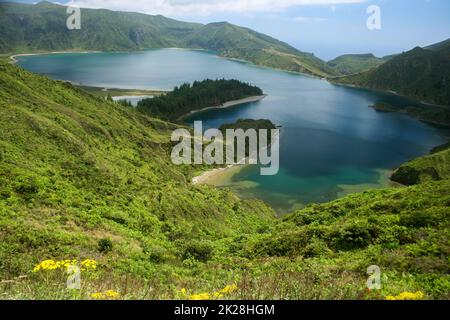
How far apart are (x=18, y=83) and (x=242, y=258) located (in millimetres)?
54344

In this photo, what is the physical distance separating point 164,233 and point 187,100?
436 ft

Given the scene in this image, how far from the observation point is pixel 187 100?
16500cm

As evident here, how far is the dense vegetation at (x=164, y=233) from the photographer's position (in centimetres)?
1371

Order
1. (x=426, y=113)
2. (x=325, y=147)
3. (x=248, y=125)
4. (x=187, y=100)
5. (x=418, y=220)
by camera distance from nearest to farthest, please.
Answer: (x=418, y=220) < (x=325, y=147) < (x=248, y=125) < (x=187, y=100) < (x=426, y=113)

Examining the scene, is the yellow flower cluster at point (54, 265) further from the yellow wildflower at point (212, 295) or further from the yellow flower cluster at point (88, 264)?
the yellow wildflower at point (212, 295)

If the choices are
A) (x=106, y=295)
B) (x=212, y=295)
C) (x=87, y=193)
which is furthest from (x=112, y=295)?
(x=87, y=193)

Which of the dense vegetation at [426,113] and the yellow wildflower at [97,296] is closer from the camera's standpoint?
the yellow wildflower at [97,296]

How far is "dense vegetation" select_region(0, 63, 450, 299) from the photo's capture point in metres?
13.7

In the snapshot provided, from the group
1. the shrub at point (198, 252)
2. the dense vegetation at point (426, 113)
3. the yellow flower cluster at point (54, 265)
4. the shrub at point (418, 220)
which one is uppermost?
the dense vegetation at point (426, 113)

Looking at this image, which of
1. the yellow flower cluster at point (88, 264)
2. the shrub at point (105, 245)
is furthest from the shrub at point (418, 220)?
the yellow flower cluster at point (88, 264)

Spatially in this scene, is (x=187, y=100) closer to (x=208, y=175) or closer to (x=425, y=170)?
(x=208, y=175)

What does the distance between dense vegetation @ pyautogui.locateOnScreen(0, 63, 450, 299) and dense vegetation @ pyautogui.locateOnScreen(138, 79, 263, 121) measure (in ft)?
256

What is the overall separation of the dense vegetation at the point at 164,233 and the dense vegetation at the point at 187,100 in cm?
7792
